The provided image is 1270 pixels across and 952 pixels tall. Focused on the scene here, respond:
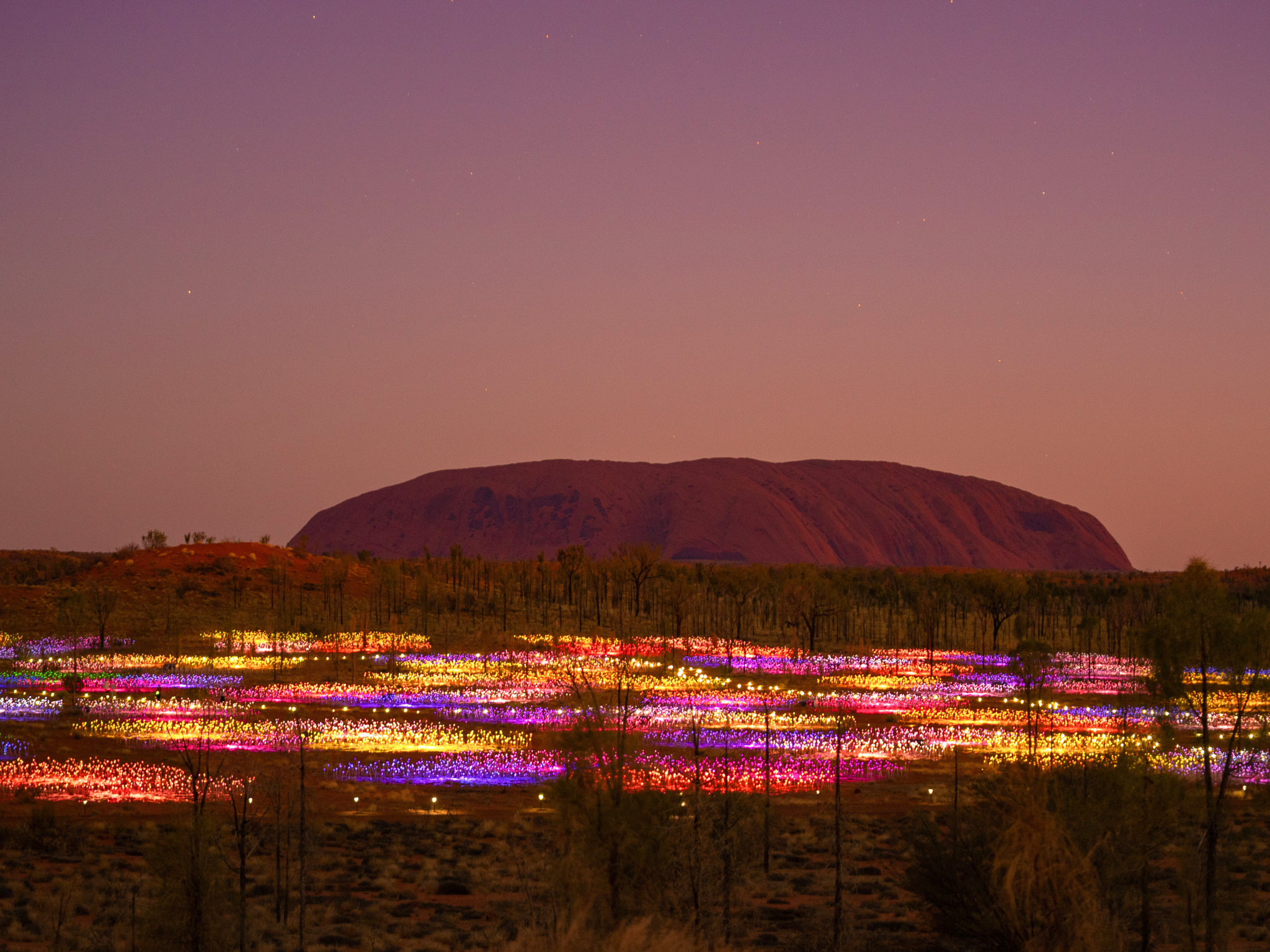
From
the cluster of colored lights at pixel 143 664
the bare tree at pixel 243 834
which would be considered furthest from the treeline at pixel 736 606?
the bare tree at pixel 243 834

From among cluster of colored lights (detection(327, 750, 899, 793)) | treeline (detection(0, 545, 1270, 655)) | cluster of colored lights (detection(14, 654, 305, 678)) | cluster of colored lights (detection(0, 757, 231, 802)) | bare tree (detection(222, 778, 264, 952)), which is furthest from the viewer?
treeline (detection(0, 545, 1270, 655))

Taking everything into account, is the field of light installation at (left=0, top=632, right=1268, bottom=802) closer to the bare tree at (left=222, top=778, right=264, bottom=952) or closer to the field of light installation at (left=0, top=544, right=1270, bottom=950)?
the field of light installation at (left=0, top=544, right=1270, bottom=950)

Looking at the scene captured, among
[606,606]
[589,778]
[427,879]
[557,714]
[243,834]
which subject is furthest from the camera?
[606,606]

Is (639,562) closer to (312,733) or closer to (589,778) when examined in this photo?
(312,733)

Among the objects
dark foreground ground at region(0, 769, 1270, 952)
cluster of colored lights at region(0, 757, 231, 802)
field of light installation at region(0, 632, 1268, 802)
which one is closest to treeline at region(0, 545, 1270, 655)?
field of light installation at region(0, 632, 1268, 802)

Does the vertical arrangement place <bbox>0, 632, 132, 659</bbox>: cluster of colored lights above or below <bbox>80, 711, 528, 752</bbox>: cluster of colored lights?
above

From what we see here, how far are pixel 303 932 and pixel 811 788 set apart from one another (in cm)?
1502

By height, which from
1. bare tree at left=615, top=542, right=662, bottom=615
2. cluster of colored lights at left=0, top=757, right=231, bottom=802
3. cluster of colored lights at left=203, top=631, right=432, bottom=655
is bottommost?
cluster of colored lights at left=0, top=757, right=231, bottom=802

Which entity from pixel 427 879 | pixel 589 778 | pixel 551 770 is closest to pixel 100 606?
pixel 551 770

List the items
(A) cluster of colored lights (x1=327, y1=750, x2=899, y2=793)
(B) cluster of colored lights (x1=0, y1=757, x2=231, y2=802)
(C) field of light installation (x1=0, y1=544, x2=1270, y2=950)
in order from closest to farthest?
(C) field of light installation (x1=0, y1=544, x2=1270, y2=950) < (B) cluster of colored lights (x1=0, y1=757, x2=231, y2=802) < (A) cluster of colored lights (x1=327, y1=750, x2=899, y2=793)

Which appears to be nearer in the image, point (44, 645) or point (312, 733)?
point (312, 733)

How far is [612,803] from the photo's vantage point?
42.2 ft

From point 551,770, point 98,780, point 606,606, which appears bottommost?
point 551,770

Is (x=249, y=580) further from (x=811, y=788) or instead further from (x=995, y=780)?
(x=995, y=780)
